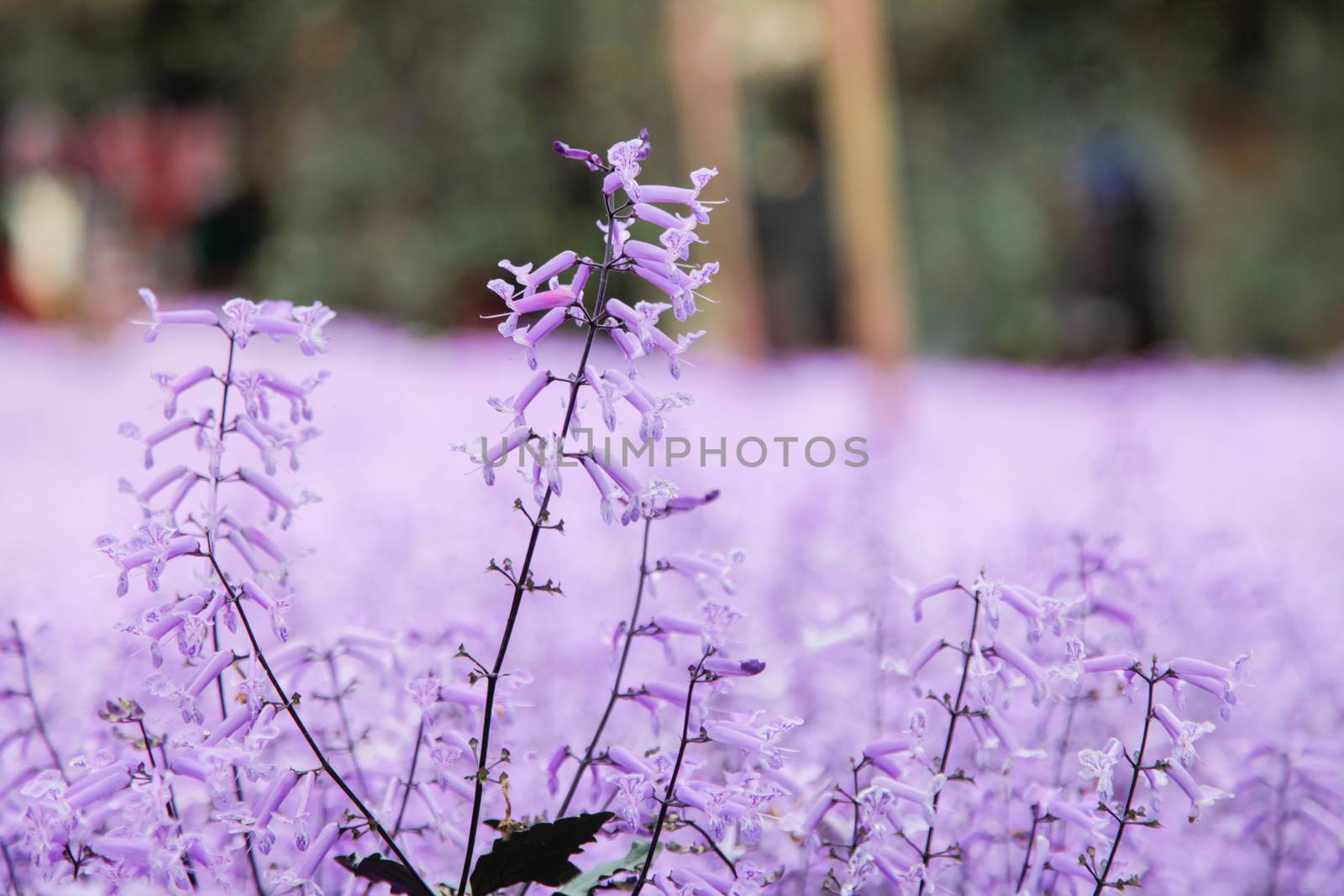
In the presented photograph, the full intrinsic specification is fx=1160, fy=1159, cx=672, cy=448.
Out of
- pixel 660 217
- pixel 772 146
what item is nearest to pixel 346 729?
pixel 660 217

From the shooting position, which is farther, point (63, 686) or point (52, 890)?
point (63, 686)

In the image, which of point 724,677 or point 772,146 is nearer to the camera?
point 724,677

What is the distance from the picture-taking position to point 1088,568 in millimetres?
2143

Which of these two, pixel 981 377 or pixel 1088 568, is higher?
pixel 981 377

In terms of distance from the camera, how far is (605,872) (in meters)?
1.76

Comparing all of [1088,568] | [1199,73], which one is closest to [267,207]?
[1199,73]

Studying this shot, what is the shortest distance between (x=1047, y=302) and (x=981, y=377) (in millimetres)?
4091

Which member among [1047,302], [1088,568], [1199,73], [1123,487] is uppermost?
[1199,73]

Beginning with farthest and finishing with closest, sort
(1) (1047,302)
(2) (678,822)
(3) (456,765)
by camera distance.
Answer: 1. (1) (1047,302)
2. (3) (456,765)
3. (2) (678,822)

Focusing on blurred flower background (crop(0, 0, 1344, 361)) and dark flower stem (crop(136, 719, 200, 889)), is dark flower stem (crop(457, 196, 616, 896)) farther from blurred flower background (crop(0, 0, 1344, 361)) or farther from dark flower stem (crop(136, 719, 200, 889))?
blurred flower background (crop(0, 0, 1344, 361))

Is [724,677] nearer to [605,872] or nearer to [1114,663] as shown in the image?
[605,872]

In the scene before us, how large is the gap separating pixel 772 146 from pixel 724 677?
54.1ft

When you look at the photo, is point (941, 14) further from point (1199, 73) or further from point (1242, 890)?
point (1242, 890)

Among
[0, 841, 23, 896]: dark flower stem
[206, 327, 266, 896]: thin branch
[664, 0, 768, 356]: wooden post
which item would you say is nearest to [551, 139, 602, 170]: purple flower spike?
[206, 327, 266, 896]: thin branch
